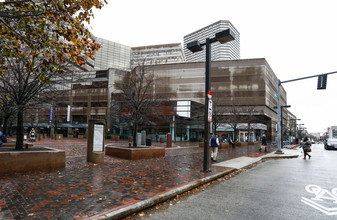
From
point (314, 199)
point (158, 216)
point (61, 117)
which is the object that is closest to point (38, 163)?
point (158, 216)

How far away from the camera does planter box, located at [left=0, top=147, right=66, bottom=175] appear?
7.30 meters

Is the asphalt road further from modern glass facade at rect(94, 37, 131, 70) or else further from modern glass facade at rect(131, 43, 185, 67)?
modern glass facade at rect(131, 43, 185, 67)

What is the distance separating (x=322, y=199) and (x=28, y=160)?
919 centimetres

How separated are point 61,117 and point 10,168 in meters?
58.4

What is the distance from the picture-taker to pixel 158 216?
4.34 metres

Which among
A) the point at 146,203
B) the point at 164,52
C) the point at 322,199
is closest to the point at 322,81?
the point at 322,199

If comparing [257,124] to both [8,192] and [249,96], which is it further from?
[8,192]

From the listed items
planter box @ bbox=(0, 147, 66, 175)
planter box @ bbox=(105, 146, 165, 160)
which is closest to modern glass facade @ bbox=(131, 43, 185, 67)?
planter box @ bbox=(105, 146, 165, 160)

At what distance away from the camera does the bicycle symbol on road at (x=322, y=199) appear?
15.8 ft

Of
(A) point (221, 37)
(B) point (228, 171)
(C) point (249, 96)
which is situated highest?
(C) point (249, 96)

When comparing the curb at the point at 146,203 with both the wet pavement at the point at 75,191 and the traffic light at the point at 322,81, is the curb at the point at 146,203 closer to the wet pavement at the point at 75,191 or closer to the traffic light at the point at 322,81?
the wet pavement at the point at 75,191

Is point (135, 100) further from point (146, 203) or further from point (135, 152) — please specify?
point (146, 203)

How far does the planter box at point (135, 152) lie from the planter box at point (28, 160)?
3.84m

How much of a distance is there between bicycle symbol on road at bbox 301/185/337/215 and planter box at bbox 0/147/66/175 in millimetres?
8281
